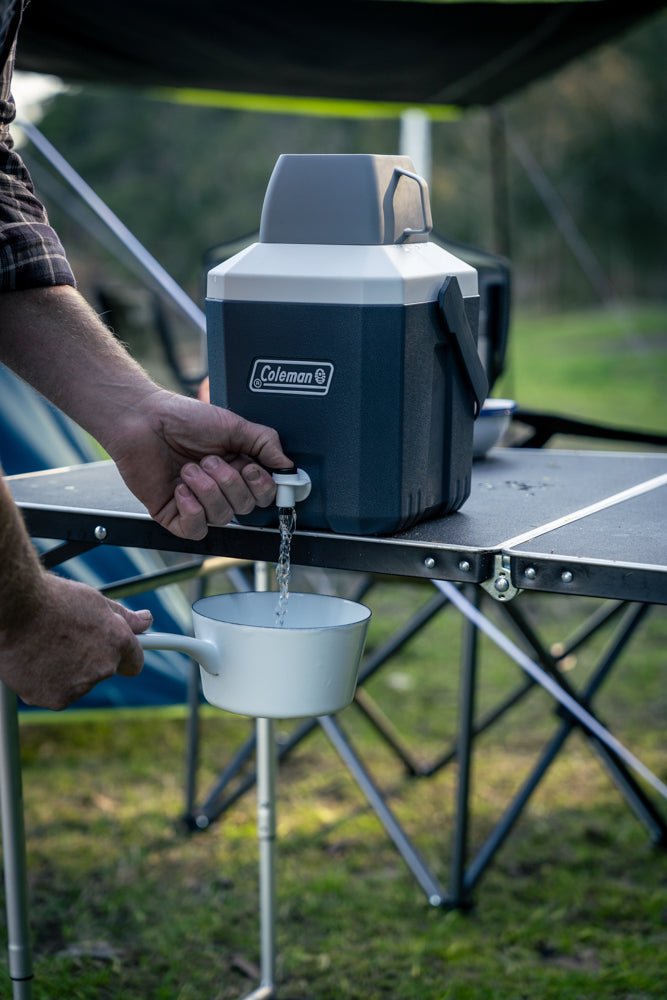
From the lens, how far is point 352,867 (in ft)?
7.09

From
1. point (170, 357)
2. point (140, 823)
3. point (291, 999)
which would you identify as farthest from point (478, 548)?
point (170, 357)

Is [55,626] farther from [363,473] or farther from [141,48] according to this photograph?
[141,48]

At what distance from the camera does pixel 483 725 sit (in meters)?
2.37

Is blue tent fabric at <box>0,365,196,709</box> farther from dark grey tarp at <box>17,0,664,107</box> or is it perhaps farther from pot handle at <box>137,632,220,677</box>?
pot handle at <box>137,632,220,677</box>

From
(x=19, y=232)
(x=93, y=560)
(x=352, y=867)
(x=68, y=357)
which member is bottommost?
(x=352, y=867)

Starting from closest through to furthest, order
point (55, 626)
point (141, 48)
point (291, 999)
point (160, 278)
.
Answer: point (55, 626) → point (291, 999) → point (160, 278) → point (141, 48)

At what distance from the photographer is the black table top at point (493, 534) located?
37.2 inches

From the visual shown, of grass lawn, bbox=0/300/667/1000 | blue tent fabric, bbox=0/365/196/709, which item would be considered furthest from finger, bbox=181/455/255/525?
blue tent fabric, bbox=0/365/196/709

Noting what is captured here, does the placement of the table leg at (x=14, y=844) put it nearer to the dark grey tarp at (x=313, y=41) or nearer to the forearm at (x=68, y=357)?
the forearm at (x=68, y=357)

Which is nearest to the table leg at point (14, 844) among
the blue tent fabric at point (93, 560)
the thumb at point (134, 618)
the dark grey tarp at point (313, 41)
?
the thumb at point (134, 618)

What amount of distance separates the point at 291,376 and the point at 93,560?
5.03ft

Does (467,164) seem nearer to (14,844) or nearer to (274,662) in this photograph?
(14,844)

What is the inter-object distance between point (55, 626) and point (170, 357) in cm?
241

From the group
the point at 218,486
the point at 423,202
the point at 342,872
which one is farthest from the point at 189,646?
the point at 342,872
